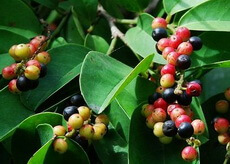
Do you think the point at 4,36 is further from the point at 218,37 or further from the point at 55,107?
the point at 218,37

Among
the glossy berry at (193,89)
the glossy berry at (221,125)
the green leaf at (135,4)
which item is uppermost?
the green leaf at (135,4)

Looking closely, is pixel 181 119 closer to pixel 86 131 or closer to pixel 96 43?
pixel 86 131

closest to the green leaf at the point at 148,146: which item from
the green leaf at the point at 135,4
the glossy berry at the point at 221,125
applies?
the glossy berry at the point at 221,125

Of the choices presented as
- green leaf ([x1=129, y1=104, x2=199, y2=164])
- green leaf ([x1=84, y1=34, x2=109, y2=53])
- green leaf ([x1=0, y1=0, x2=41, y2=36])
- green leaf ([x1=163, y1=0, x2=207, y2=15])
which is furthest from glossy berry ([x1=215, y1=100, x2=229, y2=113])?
green leaf ([x1=0, y1=0, x2=41, y2=36])

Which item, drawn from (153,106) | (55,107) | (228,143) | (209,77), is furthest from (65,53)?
(209,77)

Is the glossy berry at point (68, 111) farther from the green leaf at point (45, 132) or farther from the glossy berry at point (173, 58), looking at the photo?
the glossy berry at point (173, 58)
